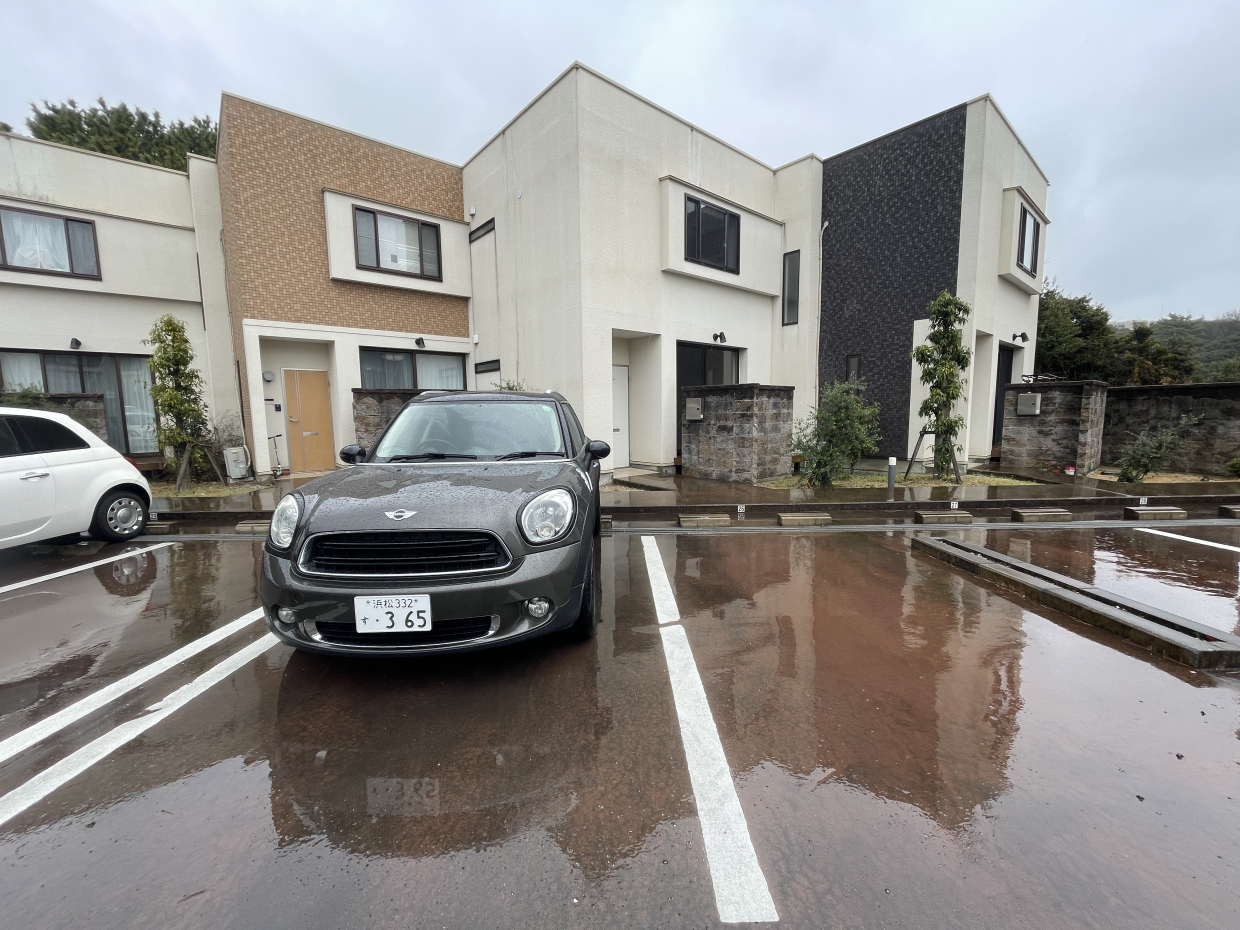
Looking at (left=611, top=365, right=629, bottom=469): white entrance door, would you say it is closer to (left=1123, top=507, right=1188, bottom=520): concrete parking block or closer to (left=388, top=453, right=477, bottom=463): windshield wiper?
(left=388, top=453, right=477, bottom=463): windshield wiper

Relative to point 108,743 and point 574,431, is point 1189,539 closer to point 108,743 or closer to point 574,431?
point 574,431

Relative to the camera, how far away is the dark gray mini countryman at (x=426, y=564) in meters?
2.69

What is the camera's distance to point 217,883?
1.75 metres

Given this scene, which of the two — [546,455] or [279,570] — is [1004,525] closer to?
[546,455]

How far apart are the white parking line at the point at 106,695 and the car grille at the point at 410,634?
126 cm

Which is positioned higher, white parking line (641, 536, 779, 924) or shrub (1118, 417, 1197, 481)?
shrub (1118, 417, 1197, 481)

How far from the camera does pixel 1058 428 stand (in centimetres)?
1080

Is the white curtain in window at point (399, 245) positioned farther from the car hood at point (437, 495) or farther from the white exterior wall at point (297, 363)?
the car hood at point (437, 495)

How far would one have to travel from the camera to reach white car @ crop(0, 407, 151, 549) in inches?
200

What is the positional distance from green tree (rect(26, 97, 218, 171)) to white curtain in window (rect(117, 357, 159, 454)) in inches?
402

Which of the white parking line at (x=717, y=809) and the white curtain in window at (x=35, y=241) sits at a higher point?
the white curtain in window at (x=35, y=241)

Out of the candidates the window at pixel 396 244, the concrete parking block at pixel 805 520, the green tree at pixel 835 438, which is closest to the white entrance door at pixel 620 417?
the green tree at pixel 835 438

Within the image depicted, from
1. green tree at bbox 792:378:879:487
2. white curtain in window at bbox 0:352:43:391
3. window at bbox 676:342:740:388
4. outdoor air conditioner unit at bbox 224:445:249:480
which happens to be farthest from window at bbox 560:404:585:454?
white curtain in window at bbox 0:352:43:391

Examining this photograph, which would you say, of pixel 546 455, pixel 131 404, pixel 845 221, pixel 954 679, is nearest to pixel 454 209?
pixel 131 404
